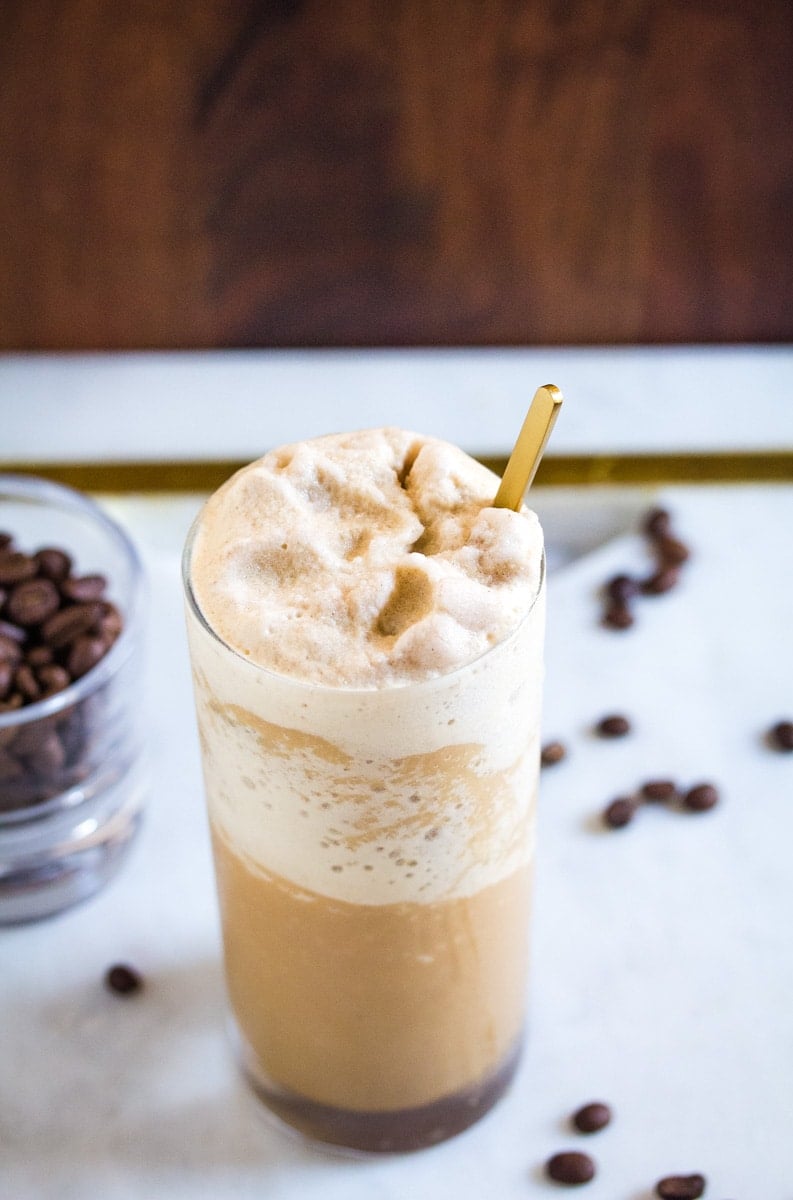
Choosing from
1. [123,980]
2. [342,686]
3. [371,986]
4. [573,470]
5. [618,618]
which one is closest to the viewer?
[342,686]

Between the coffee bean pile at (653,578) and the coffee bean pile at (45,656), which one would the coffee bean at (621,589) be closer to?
the coffee bean pile at (653,578)

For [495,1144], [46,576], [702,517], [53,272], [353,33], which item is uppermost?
[353,33]

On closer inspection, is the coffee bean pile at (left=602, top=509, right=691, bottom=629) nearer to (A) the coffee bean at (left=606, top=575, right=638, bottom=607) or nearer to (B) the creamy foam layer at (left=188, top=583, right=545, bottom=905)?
(A) the coffee bean at (left=606, top=575, right=638, bottom=607)

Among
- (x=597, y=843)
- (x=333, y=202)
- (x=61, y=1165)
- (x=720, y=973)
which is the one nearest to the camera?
(x=61, y=1165)

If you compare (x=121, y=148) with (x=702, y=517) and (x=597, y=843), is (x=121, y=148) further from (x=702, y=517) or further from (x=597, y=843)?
(x=597, y=843)

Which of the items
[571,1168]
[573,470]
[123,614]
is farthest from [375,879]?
[573,470]

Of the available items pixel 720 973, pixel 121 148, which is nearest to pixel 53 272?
pixel 121 148

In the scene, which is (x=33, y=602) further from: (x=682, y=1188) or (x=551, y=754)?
(x=682, y=1188)
